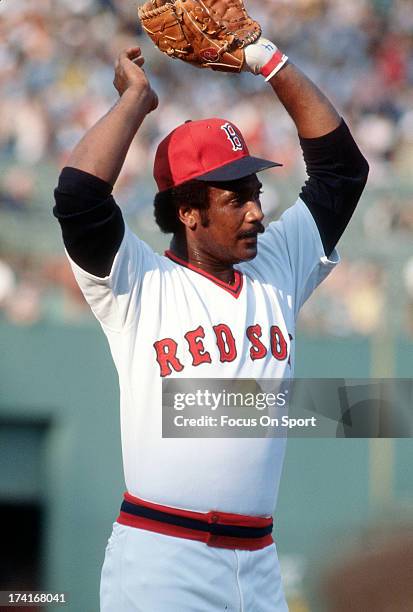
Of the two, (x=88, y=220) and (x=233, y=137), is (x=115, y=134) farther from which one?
(x=233, y=137)

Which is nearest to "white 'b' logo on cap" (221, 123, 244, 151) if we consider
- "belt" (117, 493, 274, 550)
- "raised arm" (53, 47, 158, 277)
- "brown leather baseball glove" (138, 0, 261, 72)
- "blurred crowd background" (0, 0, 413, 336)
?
"brown leather baseball glove" (138, 0, 261, 72)

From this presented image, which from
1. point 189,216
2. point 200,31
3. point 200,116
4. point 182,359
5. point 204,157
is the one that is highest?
point 200,116

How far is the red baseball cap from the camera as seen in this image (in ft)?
5.87

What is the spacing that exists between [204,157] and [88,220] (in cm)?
30

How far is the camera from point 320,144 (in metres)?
1.90

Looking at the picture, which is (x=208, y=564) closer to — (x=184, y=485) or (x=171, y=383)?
(x=184, y=485)

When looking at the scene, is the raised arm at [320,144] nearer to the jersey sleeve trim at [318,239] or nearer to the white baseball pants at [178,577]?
the jersey sleeve trim at [318,239]

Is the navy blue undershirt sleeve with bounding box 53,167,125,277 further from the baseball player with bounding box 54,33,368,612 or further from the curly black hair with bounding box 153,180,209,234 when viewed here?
the curly black hair with bounding box 153,180,209,234

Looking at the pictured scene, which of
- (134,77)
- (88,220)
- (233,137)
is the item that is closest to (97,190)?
(88,220)

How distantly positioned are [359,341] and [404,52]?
1793 mm

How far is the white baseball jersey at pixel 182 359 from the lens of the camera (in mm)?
1691

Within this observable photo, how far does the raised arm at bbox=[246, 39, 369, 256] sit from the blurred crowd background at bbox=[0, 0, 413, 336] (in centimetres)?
238

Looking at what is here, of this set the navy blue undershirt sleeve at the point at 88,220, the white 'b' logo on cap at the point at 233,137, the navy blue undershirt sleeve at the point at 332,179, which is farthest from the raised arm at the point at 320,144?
the navy blue undershirt sleeve at the point at 88,220

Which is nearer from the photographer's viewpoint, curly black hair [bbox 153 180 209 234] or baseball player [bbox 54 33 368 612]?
baseball player [bbox 54 33 368 612]
